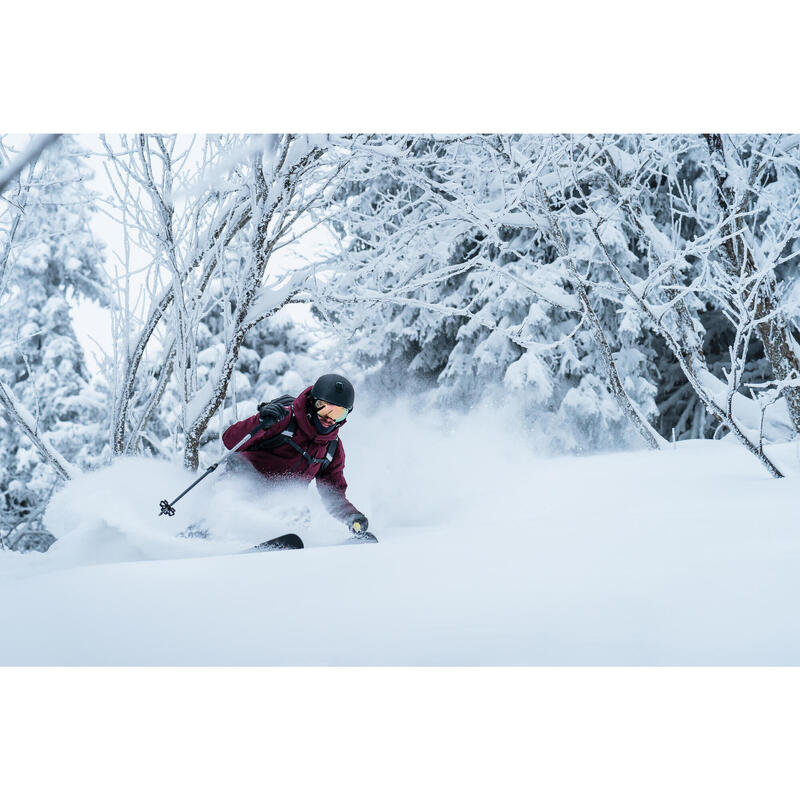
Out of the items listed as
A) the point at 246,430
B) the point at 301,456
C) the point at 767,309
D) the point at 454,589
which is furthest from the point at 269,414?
the point at 767,309

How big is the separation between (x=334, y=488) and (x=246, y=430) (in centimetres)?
45

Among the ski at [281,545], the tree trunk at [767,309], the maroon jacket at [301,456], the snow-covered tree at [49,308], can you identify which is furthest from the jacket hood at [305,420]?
the tree trunk at [767,309]

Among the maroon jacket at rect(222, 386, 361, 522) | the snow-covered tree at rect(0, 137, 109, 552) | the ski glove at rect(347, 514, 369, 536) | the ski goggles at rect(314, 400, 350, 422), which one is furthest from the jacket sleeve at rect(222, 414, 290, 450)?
the snow-covered tree at rect(0, 137, 109, 552)

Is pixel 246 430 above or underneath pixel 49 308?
underneath

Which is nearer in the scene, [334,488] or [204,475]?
[204,475]

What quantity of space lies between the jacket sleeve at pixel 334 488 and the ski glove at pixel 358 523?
82 millimetres

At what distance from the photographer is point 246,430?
2.73 metres

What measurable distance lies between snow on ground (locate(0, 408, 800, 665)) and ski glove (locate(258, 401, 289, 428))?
0.45m

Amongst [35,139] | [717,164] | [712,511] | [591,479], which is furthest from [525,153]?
[35,139]

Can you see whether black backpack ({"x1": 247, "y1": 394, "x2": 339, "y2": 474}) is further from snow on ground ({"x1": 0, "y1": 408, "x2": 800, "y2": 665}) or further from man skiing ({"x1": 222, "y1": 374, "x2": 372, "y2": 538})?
snow on ground ({"x1": 0, "y1": 408, "x2": 800, "y2": 665})

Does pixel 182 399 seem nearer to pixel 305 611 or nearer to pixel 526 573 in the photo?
pixel 305 611

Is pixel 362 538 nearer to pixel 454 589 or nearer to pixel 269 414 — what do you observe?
pixel 269 414

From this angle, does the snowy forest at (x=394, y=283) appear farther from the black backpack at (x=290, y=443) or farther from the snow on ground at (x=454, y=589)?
the snow on ground at (x=454, y=589)

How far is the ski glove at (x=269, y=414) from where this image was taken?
262 centimetres
